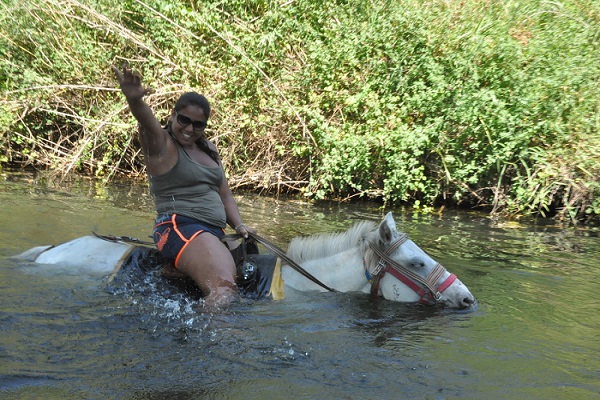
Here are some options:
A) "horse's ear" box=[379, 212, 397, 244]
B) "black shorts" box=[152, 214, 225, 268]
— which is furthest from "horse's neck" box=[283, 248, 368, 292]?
"black shorts" box=[152, 214, 225, 268]

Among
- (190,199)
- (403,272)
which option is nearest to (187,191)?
(190,199)

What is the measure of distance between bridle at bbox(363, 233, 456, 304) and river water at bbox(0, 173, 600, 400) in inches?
5.7

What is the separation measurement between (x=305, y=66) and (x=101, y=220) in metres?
4.45

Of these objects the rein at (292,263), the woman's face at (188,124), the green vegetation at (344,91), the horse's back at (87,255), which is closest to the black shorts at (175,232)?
the rein at (292,263)

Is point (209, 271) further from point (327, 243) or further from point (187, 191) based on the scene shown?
point (327, 243)

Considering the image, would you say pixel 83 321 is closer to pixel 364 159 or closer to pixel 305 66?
pixel 364 159

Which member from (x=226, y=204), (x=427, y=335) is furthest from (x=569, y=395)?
(x=226, y=204)

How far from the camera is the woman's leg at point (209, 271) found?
192 inches

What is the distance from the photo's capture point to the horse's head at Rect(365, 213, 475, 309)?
16.9ft

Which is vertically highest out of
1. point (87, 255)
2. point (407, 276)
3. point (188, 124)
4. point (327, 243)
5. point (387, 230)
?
point (188, 124)

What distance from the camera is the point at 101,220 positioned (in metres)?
8.97

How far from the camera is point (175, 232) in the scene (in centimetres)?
502

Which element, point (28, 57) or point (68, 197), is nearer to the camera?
point (68, 197)

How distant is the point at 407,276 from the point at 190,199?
170cm
